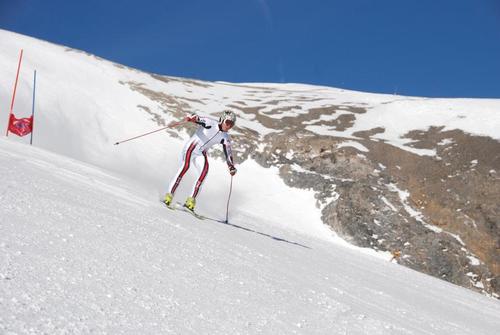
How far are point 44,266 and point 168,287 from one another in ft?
3.60

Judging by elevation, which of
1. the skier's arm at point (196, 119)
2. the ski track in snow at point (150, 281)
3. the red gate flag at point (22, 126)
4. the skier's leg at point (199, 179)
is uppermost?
the skier's arm at point (196, 119)

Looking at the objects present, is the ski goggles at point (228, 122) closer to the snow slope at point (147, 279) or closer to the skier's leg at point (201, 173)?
the skier's leg at point (201, 173)

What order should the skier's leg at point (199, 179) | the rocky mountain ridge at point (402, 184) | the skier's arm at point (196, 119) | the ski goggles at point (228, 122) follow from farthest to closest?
the rocky mountain ridge at point (402, 184) < the ski goggles at point (228, 122) < the skier's arm at point (196, 119) < the skier's leg at point (199, 179)

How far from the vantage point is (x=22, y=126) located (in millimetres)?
19562

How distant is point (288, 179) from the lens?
103ft

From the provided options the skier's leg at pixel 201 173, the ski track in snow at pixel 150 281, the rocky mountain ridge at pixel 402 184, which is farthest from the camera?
the rocky mountain ridge at pixel 402 184

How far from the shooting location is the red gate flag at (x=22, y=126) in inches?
754

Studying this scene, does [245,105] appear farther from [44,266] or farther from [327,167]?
[44,266]

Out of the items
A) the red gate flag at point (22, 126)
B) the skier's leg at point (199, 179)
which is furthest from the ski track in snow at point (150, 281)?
the red gate flag at point (22, 126)

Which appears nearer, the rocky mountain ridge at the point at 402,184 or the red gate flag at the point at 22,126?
the red gate flag at the point at 22,126

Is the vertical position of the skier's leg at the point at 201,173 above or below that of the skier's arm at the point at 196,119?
below

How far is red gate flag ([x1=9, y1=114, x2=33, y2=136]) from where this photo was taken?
19.2m

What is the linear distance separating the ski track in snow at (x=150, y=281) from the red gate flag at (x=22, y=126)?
1100 cm

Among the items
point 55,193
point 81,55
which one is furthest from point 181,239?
point 81,55
